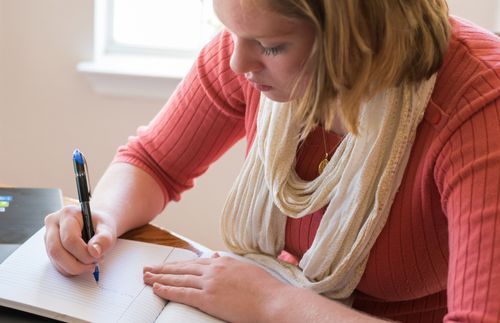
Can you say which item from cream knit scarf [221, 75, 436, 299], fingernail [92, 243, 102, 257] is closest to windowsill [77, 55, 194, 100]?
cream knit scarf [221, 75, 436, 299]

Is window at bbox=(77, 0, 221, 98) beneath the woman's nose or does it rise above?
beneath

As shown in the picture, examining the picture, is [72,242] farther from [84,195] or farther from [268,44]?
[268,44]

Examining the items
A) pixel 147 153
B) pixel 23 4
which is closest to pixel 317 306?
pixel 147 153

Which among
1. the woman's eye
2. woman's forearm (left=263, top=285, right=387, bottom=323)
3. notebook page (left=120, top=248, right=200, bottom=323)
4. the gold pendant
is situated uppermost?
the woman's eye

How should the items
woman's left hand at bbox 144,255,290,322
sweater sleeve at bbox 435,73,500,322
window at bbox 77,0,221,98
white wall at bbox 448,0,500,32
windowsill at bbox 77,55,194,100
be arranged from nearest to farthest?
sweater sleeve at bbox 435,73,500,322 < woman's left hand at bbox 144,255,290,322 < white wall at bbox 448,0,500,32 < windowsill at bbox 77,55,194,100 < window at bbox 77,0,221,98

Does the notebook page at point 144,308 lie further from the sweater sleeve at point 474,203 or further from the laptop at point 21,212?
the sweater sleeve at point 474,203

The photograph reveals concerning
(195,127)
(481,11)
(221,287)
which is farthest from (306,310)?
(481,11)

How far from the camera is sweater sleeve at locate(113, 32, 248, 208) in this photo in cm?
120

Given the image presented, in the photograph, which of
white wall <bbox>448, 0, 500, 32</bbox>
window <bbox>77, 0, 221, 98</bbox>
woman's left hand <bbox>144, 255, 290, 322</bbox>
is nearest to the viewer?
woman's left hand <bbox>144, 255, 290, 322</bbox>

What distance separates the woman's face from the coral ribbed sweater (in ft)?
0.57

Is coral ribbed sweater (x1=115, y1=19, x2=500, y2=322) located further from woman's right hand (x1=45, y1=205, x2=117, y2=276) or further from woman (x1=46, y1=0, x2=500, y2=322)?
woman's right hand (x1=45, y1=205, x2=117, y2=276)

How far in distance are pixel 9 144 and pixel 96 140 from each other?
0.28 meters

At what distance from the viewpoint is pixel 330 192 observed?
990 mm

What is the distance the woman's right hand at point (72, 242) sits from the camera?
0.96 metres
